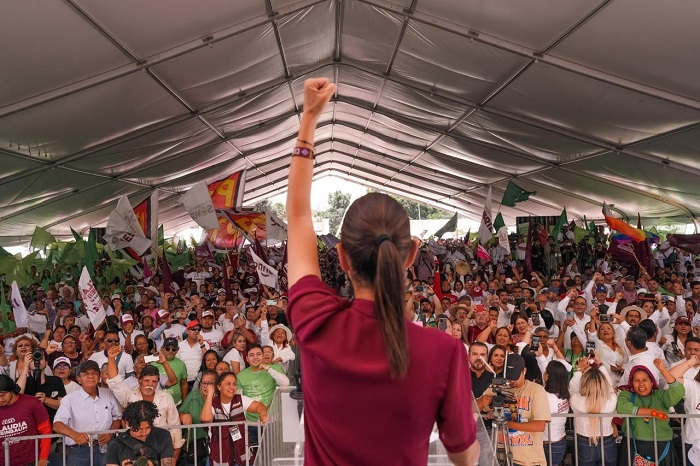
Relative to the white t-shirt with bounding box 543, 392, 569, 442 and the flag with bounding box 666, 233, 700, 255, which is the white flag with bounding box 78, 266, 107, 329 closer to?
the white t-shirt with bounding box 543, 392, 569, 442

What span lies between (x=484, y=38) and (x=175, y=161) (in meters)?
10.4

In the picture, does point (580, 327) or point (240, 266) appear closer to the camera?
point (580, 327)

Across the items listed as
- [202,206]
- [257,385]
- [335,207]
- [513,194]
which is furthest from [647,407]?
[335,207]

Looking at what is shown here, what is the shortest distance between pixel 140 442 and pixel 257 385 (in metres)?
1.58

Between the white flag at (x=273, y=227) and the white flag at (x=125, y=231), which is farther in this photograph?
the white flag at (x=273, y=227)

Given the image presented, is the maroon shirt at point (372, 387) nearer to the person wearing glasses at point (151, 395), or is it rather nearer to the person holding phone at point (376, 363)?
the person holding phone at point (376, 363)

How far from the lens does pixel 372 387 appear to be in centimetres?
123

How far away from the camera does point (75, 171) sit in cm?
1534

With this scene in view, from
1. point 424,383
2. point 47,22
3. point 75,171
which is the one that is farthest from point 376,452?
point 75,171

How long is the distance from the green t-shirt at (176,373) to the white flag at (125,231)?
21.9 ft

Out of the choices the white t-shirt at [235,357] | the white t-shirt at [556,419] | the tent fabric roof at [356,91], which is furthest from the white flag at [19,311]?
the white t-shirt at [556,419]

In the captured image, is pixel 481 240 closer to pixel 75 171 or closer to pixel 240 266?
pixel 240 266

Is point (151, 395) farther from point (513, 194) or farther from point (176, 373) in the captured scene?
point (513, 194)

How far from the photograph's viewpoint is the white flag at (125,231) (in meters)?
13.2
